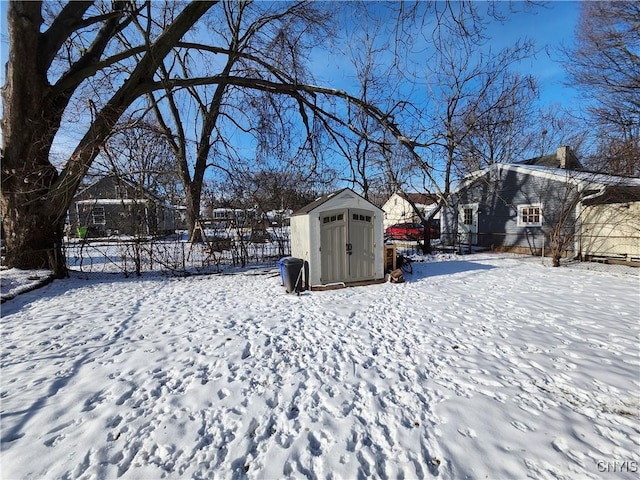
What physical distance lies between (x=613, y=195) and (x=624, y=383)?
11931 mm

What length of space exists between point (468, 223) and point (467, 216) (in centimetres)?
46

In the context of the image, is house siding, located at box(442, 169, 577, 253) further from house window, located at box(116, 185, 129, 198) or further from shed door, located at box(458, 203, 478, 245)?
house window, located at box(116, 185, 129, 198)

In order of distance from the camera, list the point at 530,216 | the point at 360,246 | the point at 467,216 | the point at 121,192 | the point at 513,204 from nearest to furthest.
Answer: the point at 360,246
the point at 121,192
the point at 530,216
the point at 513,204
the point at 467,216

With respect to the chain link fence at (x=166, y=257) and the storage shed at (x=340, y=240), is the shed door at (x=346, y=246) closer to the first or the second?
the storage shed at (x=340, y=240)

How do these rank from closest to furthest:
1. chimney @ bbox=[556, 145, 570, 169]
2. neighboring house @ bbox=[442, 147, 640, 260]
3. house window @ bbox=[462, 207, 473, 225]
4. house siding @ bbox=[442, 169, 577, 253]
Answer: neighboring house @ bbox=[442, 147, 640, 260] → house siding @ bbox=[442, 169, 577, 253] → chimney @ bbox=[556, 145, 570, 169] → house window @ bbox=[462, 207, 473, 225]

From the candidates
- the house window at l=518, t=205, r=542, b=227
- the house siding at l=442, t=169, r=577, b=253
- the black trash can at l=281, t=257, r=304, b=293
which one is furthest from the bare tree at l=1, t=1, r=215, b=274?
the house window at l=518, t=205, r=542, b=227

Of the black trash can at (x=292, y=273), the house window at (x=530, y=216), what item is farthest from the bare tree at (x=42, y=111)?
the house window at (x=530, y=216)

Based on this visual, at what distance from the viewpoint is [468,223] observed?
1784 centimetres

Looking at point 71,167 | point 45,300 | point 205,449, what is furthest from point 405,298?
point 71,167

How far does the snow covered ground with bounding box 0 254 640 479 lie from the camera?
227cm

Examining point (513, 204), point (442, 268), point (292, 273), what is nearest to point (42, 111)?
point (292, 273)

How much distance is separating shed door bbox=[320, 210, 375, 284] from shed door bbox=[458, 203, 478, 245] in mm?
10551

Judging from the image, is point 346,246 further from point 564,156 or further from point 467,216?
point 564,156

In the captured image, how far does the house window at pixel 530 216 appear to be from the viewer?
14.2m
